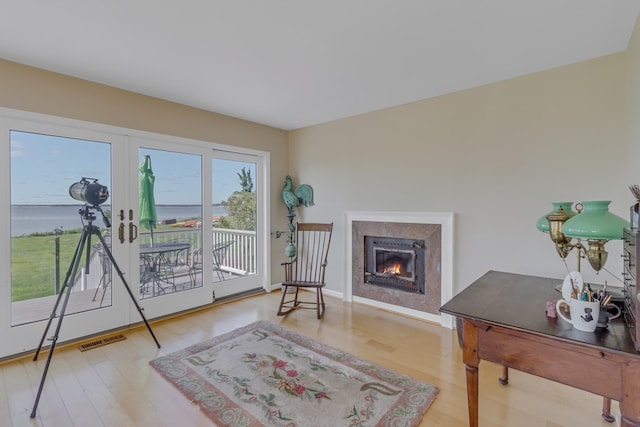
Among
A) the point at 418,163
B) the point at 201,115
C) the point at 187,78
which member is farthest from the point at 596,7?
the point at 201,115

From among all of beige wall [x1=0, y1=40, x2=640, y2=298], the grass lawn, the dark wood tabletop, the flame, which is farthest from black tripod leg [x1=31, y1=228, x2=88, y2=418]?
the flame

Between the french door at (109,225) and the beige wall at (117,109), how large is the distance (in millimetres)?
101

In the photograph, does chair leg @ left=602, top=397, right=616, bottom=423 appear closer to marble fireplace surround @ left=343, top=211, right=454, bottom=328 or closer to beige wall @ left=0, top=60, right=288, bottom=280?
marble fireplace surround @ left=343, top=211, right=454, bottom=328

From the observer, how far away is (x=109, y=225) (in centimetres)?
261

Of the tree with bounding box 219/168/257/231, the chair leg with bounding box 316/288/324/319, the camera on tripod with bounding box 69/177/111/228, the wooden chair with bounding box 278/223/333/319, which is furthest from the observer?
the tree with bounding box 219/168/257/231

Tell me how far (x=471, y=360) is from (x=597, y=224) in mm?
837

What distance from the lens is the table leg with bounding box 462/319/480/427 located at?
145 centimetres

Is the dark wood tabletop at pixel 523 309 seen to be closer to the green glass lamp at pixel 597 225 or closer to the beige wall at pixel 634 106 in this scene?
the green glass lamp at pixel 597 225

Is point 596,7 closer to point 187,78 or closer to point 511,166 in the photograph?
point 511,166

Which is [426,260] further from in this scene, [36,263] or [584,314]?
[36,263]

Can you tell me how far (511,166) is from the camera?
108 inches

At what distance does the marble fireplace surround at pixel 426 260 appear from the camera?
316cm

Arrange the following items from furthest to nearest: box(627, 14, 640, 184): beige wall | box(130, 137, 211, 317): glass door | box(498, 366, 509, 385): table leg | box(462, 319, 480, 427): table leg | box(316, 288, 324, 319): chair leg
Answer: box(316, 288, 324, 319): chair leg
box(130, 137, 211, 317): glass door
box(498, 366, 509, 385): table leg
box(627, 14, 640, 184): beige wall
box(462, 319, 480, 427): table leg

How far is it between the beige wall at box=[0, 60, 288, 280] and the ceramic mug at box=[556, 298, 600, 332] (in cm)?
368
